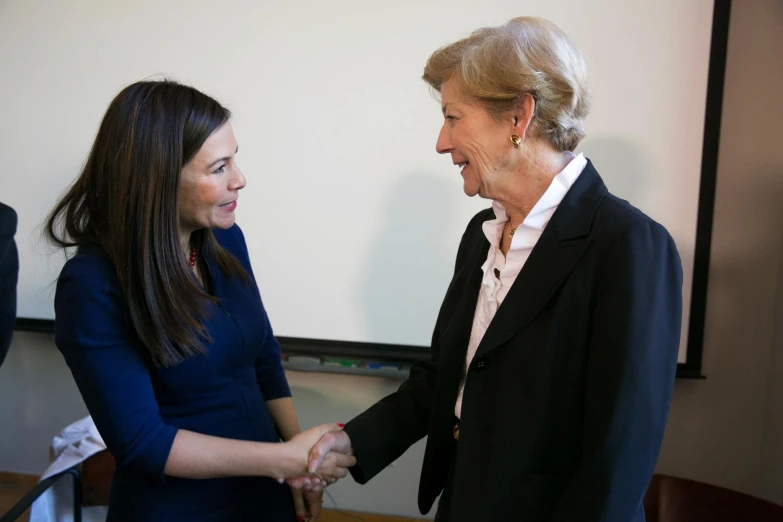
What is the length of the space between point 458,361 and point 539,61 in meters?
0.59

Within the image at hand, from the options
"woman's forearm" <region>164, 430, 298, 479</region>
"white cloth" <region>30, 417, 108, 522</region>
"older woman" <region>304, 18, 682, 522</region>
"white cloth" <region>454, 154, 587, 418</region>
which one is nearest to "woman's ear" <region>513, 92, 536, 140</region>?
"older woman" <region>304, 18, 682, 522</region>

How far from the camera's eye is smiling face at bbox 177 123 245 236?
4.02 ft

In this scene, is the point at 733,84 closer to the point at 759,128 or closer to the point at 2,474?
the point at 759,128

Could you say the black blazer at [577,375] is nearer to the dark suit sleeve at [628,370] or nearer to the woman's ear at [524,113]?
the dark suit sleeve at [628,370]

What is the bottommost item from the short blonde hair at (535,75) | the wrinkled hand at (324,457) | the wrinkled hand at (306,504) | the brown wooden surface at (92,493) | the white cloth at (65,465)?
the brown wooden surface at (92,493)

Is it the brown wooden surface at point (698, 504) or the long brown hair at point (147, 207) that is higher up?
the long brown hair at point (147, 207)

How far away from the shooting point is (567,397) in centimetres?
97

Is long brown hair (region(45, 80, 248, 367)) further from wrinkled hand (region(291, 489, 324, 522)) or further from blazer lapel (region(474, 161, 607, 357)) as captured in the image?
blazer lapel (region(474, 161, 607, 357))

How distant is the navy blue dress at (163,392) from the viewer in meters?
1.10

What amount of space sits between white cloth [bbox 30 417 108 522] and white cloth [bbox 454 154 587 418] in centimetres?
141

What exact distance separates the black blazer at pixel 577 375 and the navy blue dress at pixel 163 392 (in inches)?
19.4

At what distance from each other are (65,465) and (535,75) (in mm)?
1860

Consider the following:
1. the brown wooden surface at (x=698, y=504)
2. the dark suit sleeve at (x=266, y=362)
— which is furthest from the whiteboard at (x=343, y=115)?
the dark suit sleeve at (x=266, y=362)

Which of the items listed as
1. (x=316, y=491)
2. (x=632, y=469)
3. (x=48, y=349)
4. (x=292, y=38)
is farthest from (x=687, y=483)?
(x=48, y=349)
